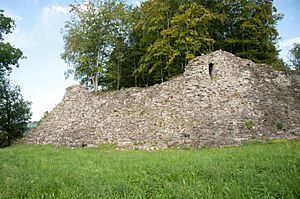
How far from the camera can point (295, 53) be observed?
179 feet

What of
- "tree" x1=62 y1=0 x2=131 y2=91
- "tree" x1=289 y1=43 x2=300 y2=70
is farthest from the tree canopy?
"tree" x1=289 y1=43 x2=300 y2=70

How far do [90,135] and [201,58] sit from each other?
11.6 meters

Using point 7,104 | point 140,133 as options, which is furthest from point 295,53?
point 7,104

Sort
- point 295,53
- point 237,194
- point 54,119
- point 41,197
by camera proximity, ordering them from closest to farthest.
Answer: point 237,194 < point 41,197 < point 54,119 < point 295,53

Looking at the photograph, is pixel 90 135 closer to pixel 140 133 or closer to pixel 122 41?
pixel 140 133

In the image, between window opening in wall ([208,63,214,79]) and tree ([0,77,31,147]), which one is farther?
tree ([0,77,31,147])

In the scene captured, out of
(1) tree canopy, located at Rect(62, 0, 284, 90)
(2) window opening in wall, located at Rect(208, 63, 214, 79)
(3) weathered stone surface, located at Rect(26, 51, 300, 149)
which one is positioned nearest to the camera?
(3) weathered stone surface, located at Rect(26, 51, 300, 149)

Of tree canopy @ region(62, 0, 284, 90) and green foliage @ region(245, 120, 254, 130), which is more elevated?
tree canopy @ region(62, 0, 284, 90)

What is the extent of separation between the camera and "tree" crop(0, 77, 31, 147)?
2752 centimetres

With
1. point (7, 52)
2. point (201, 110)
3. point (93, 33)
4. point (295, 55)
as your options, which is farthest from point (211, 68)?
point (295, 55)

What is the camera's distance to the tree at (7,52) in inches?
1085

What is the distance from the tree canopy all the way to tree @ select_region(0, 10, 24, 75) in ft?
18.0

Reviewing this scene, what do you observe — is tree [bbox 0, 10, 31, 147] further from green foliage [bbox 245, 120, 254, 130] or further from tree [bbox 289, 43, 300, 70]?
tree [bbox 289, 43, 300, 70]

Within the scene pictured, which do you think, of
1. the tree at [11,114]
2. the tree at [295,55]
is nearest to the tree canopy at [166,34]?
the tree at [11,114]
